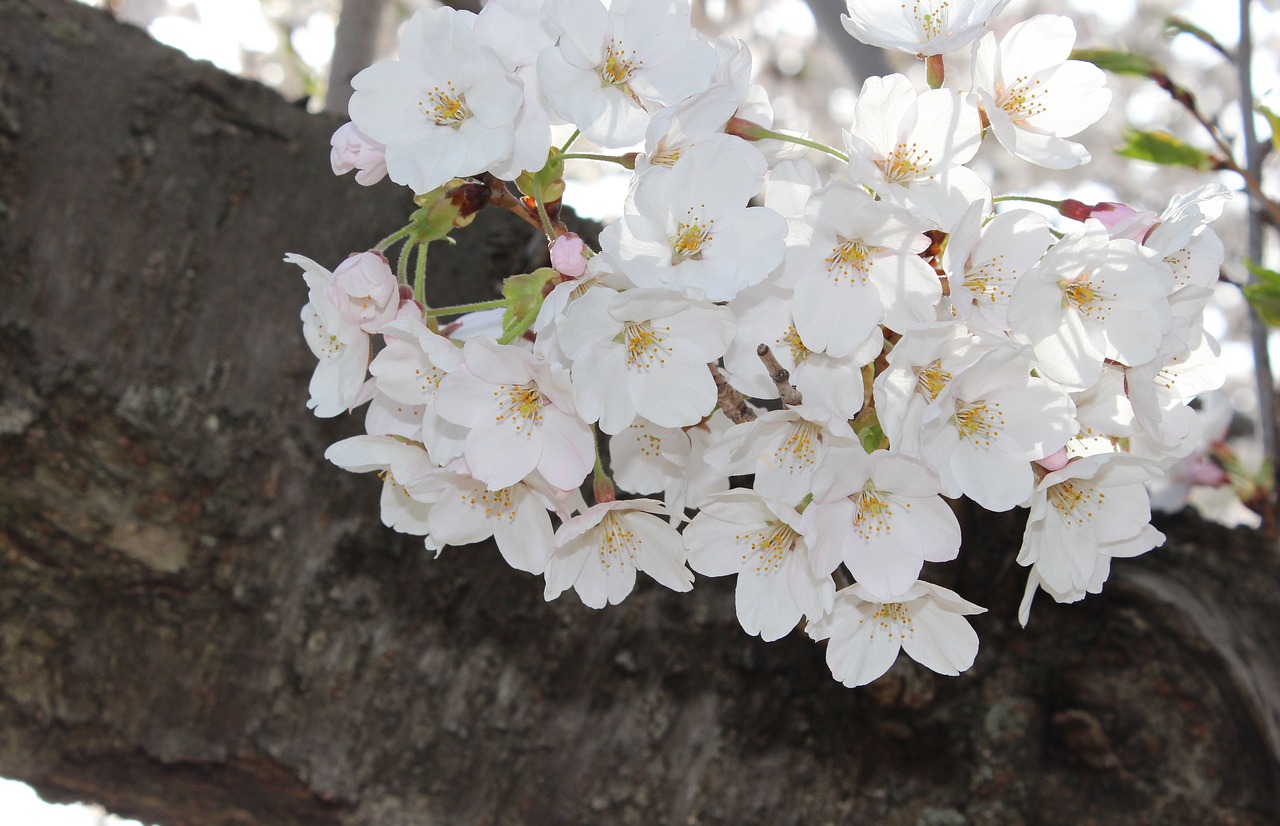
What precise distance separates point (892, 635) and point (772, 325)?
13.3 inches

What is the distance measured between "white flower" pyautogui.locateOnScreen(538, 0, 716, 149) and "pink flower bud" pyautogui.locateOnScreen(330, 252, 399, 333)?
0.22 metres

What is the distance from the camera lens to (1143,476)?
0.81 meters

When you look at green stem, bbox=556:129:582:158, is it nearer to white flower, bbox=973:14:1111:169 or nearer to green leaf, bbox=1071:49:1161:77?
white flower, bbox=973:14:1111:169

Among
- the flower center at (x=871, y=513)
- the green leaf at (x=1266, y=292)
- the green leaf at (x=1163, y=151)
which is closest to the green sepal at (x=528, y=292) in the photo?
the flower center at (x=871, y=513)

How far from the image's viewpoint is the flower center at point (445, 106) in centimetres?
80

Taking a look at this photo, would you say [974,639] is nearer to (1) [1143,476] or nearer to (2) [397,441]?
(1) [1143,476]

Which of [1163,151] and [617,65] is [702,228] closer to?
[617,65]

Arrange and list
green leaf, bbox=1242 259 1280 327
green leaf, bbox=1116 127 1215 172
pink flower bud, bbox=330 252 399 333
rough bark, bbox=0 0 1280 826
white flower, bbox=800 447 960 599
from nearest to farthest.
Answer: white flower, bbox=800 447 960 599 < pink flower bud, bbox=330 252 399 333 < green leaf, bbox=1242 259 1280 327 < rough bark, bbox=0 0 1280 826 < green leaf, bbox=1116 127 1215 172

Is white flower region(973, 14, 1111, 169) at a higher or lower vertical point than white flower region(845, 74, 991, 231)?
higher

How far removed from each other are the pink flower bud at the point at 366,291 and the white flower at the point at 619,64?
0.72 feet

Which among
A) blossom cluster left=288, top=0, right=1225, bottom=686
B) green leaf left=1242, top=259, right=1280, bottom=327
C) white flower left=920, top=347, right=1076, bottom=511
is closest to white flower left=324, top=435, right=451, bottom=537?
blossom cluster left=288, top=0, right=1225, bottom=686

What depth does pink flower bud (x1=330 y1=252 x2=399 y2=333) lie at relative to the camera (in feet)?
2.70

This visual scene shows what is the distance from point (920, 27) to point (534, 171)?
0.41m

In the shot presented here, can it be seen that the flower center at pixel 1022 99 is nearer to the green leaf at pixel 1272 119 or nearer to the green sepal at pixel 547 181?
the green sepal at pixel 547 181
